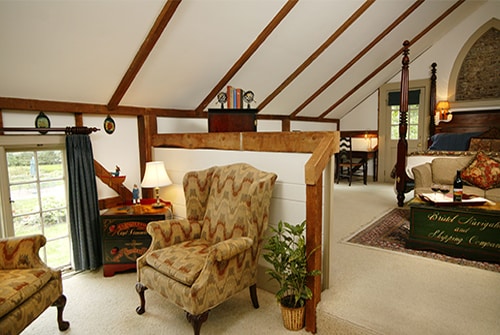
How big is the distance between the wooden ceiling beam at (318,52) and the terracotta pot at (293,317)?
11.4ft

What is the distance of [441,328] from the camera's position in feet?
6.45

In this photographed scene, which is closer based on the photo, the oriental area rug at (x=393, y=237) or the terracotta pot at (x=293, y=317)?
the terracotta pot at (x=293, y=317)

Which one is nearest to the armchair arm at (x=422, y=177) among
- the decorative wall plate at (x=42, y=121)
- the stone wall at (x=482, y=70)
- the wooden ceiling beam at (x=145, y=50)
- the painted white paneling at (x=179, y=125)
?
the stone wall at (x=482, y=70)

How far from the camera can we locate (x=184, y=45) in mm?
3100

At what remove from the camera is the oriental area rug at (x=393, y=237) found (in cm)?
293

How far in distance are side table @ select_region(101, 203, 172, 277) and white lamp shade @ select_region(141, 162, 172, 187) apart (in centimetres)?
39

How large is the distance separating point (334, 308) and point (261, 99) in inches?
139

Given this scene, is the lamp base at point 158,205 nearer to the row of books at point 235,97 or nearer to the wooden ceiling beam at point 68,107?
the wooden ceiling beam at point 68,107

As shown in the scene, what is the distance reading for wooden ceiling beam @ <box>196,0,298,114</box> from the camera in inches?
129

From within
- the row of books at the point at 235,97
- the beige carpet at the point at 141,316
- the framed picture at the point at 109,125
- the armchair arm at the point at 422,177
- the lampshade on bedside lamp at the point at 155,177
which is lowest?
the beige carpet at the point at 141,316

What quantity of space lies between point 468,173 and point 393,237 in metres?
1.46

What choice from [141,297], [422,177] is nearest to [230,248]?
[141,297]

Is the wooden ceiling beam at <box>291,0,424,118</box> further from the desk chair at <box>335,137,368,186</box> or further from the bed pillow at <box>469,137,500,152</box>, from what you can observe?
the bed pillow at <box>469,137,500,152</box>

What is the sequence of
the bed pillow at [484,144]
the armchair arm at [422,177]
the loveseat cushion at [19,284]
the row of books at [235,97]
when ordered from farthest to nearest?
the bed pillow at [484,144] → the armchair arm at [422,177] → the row of books at [235,97] → the loveseat cushion at [19,284]
